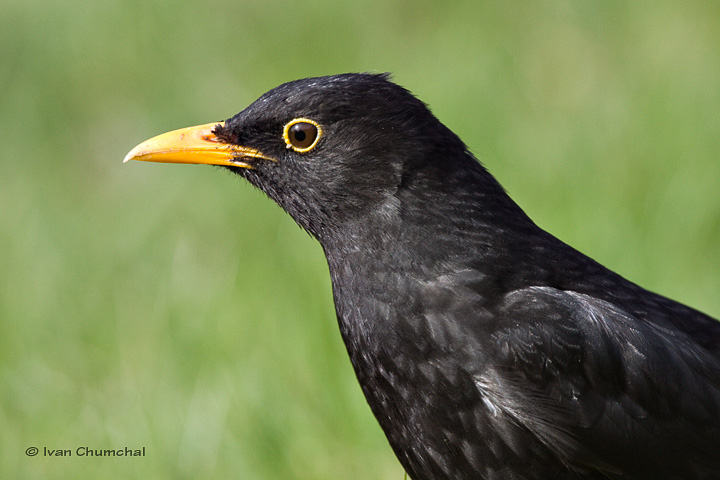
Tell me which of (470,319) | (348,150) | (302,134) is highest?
(302,134)

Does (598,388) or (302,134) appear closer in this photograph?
(598,388)

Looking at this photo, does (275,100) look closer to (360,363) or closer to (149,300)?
(360,363)

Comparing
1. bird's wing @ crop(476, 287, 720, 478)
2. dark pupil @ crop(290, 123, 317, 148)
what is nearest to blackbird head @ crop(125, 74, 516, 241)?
dark pupil @ crop(290, 123, 317, 148)

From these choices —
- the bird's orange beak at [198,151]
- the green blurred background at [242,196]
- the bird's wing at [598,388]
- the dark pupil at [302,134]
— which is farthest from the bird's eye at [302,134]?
the green blurred background at [242,196]

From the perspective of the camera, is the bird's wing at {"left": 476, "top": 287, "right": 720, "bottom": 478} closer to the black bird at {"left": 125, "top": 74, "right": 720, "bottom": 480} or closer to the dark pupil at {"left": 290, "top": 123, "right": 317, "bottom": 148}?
the black bird at {"left": 125, "top": 74, "right": 720, "bottom": 480}

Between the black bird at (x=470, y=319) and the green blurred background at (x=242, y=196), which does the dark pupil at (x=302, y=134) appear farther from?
the green blurred background at (x=242, y=196)

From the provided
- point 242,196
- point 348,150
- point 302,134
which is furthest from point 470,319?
point 242,196

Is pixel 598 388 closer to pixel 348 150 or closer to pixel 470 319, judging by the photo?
pixel 470 319

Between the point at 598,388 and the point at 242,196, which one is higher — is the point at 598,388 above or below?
below
